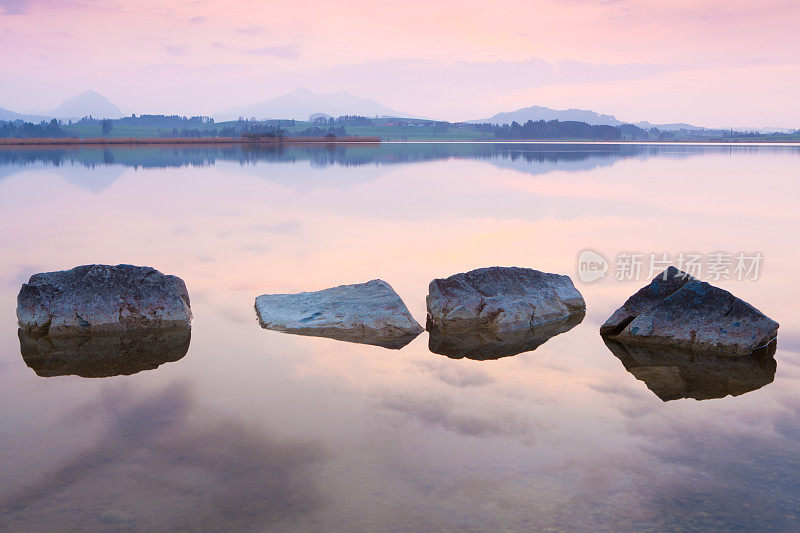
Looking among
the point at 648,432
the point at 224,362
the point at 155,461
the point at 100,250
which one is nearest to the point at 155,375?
the point at 224,362

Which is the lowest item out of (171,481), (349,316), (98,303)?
(171,481)

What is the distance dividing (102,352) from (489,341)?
18.9ft

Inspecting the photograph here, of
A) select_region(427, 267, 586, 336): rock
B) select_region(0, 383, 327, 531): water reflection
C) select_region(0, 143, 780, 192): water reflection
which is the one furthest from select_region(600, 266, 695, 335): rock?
select_region(0, 143, 780, 192): water reflection

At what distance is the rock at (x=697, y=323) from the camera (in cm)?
975

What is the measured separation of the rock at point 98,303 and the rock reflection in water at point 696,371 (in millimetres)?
7062

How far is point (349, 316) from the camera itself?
10648 mm

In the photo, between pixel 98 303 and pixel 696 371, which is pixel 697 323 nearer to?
pixel 696 371

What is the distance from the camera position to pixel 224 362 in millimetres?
9266

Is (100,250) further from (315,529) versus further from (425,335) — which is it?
(315,529)

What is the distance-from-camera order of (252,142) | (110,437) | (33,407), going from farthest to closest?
(252,142) < (33,407) < (110,437)

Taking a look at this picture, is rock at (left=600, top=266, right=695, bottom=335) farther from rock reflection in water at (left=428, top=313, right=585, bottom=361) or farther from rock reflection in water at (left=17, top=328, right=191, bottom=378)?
rock reflection in water at (left=17, top=328, right=191, bottom=378)

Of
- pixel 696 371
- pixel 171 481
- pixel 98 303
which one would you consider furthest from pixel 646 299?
pixel 98 303

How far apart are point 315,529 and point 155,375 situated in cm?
437

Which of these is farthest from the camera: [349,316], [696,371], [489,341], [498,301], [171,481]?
[498,301]
